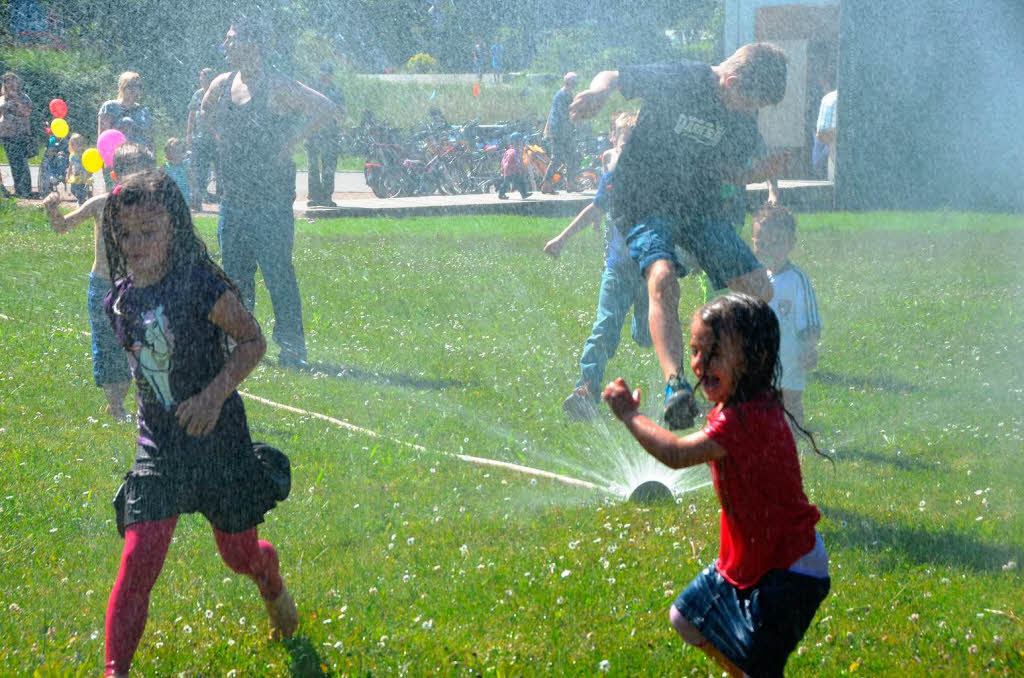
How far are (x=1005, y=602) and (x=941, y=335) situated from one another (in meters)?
5.28

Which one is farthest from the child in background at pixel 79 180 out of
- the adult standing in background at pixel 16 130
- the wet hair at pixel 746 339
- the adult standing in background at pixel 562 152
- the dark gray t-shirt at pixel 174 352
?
the wet hair at pixel 746 339

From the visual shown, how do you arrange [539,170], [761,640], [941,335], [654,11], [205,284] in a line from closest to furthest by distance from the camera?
1. [761,640]
2. [205,284]
3. [941,335]
4. [539,170]
5. [654,11]

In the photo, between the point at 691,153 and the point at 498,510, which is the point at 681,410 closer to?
the point at 498,510

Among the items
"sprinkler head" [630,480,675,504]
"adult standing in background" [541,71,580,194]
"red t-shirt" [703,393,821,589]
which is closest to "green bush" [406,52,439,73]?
"adult standing in background" [541,71,580,194]

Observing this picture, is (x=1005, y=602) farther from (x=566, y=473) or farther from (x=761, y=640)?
(x=566, y=473)

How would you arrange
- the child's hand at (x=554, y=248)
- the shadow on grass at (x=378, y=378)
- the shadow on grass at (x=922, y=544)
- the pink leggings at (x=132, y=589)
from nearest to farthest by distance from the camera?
the pink leggings at (x=132, y=589) → the shadow on grass at (x=922, y=544) → the child's hand at (x=554, y=248) → the shadow on grass at (x=378, y=378)

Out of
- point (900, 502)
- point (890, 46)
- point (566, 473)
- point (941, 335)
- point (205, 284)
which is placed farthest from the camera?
point (890, 46)

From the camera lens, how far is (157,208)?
3.52 metres

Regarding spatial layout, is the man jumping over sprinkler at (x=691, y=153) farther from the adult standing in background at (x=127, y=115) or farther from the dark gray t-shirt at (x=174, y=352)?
the adult standing in background at (x=127, y=115)

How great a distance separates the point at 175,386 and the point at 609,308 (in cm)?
366

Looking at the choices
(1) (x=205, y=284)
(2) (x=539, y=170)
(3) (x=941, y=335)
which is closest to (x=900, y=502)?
(1) (x=205, y=284)

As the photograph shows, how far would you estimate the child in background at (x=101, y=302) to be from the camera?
241 inches

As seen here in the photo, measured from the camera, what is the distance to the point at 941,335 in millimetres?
9055

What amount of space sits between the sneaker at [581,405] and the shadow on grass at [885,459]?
131cm
